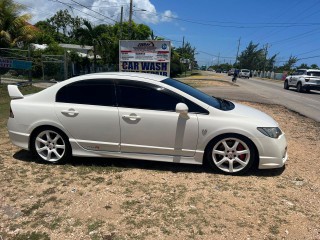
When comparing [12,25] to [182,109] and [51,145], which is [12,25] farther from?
[182,109]

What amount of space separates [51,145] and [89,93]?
3.42 feet

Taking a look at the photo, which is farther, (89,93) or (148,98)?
(89,93)

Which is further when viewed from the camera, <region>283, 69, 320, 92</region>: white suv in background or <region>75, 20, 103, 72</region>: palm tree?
<region>75, 20, 103, 72</region>: palm tree

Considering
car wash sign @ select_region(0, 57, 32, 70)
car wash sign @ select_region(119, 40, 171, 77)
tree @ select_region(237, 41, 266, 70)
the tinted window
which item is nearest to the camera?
the tinted window

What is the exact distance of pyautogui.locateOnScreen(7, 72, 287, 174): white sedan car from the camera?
→ 5109mm

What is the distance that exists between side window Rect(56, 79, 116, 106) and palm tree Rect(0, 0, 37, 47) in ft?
69.4

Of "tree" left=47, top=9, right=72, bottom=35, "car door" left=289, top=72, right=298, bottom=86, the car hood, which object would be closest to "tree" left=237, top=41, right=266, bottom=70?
"tree" left=47, top=9, right=72, bottom=35

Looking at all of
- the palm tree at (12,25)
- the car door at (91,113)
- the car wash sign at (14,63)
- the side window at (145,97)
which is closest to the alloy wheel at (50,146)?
the car door at (91,113)

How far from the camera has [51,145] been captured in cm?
555

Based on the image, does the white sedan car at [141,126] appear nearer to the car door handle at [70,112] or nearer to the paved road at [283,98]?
the car door handle at [70,112]

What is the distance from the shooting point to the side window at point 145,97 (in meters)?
5.22

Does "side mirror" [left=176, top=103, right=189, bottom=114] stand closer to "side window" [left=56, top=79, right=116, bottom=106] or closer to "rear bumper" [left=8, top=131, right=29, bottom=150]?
"side window" [left=56, top=79, right=116, bottom=106]

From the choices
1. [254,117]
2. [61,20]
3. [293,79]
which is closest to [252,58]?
[61,20]

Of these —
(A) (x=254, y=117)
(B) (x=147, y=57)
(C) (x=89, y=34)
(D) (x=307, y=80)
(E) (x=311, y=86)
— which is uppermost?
(C) (x=89, y=34)
